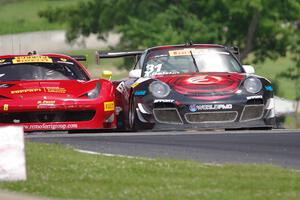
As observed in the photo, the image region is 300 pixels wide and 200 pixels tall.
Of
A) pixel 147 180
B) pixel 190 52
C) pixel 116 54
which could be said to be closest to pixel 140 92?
pixel 190 52

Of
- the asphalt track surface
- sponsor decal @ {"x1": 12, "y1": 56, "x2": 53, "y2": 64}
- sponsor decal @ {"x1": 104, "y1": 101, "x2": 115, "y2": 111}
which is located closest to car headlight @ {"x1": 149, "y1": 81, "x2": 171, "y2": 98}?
sponsor decal @ {"x1": 104, "y1": 101, "x2": 115, "y2": 111}

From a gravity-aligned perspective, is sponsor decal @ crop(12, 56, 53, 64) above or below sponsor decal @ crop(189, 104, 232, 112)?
above

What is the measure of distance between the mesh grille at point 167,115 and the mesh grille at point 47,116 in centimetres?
90

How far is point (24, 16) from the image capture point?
8444 cm

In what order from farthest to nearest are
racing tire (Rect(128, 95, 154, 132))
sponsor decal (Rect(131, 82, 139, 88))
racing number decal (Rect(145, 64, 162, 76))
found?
racing number decal (Rect(145, 64, 162, 76)) → sponsor decal (Rect(131, 82, 139, 88)) → racing tire (Rect(128, 95, 154, 132))

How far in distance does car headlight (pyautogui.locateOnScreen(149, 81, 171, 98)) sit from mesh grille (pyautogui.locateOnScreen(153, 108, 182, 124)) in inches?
8.4

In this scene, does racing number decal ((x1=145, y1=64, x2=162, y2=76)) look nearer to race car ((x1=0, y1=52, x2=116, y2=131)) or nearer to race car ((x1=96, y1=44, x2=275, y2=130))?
race car ((x1=96, y1=44, x2=275, y2=130))

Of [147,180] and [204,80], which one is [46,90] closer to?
[204,80]

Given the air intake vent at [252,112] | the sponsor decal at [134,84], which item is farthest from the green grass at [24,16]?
the air intake vent at [252,112]

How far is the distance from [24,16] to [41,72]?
67.5 m

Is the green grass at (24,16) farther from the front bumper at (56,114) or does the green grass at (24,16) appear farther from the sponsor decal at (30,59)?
the front bumper at (56,114)

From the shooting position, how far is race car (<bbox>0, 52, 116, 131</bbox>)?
15.9m

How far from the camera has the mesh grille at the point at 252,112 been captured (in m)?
16.1

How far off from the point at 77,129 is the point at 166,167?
518 centimetres
